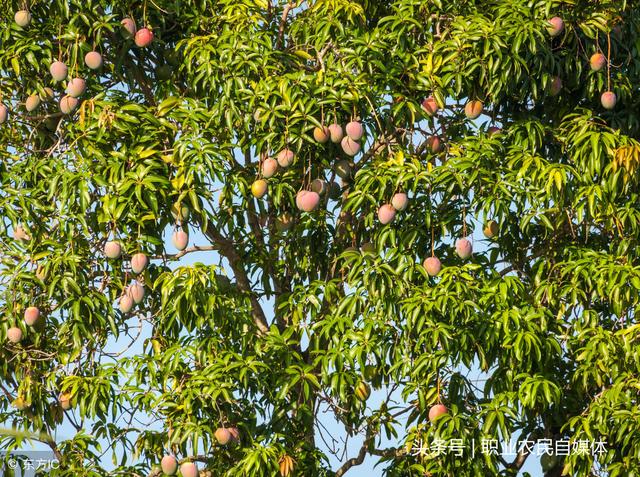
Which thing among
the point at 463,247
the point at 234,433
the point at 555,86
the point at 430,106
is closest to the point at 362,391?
the point at 234,433

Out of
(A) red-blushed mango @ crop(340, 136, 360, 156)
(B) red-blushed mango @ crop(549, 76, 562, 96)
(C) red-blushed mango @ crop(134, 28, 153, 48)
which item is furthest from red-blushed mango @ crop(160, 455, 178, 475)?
(B) red-blushed mango @ crop(549, 76, 562, 96)

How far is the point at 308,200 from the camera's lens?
3918mm

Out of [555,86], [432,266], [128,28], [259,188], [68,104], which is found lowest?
[432,266]

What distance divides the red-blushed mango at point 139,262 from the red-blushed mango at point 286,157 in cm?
65

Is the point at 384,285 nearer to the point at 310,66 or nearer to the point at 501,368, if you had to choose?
the point at 501,368

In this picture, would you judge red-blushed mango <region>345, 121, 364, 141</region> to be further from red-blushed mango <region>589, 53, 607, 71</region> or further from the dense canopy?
red-blushed mango <region>589, 53, 607, 71</region>

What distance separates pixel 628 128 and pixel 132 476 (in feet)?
8.67

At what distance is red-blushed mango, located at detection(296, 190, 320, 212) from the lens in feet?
12.9

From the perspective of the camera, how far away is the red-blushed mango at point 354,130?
3.84 m

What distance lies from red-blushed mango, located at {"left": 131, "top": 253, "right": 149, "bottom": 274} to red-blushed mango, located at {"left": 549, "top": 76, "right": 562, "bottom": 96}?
1.83 m

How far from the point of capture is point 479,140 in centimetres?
403

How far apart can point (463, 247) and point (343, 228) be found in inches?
28.6

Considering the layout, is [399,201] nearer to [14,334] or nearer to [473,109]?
[473,109]

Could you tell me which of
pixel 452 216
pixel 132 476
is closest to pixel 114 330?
pixel 132 476
